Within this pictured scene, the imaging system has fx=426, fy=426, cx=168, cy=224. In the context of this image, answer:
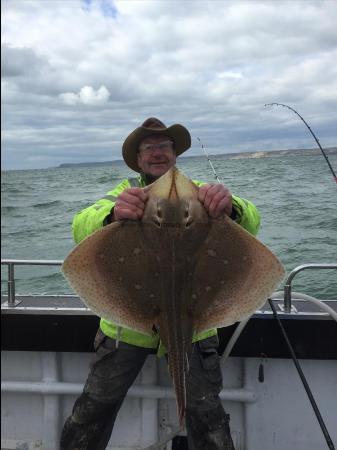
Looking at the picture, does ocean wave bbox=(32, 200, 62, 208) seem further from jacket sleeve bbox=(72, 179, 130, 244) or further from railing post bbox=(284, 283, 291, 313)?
jacket sleeve bbox=(72, 179, 130, 244)

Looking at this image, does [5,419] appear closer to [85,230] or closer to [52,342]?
[52,342]

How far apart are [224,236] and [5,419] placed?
9.20 ft

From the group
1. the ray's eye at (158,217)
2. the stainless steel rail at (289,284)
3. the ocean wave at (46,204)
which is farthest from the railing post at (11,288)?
the ocean wave at (46,204)

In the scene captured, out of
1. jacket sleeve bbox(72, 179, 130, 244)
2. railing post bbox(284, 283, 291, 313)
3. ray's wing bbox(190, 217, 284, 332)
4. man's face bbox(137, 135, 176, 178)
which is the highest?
man's face bbox(137, 135, 176, 178)

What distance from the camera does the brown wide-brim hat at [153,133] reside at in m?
3.12

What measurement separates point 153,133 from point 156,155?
16 centimetres

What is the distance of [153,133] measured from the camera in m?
3.14

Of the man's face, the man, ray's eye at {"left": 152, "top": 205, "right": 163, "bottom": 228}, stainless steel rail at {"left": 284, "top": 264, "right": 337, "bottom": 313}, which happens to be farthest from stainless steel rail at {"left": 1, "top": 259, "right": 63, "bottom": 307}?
stainless steel rail at {"left": 284, "top": 264, "right": 337, "bottom": 313}

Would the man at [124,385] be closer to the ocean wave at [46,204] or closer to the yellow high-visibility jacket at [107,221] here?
the yellow high-visibility jacket at [107,221]

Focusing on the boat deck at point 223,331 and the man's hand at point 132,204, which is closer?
the man's hand at point 132,204

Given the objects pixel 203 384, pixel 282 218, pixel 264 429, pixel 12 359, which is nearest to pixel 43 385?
pixel 12 359

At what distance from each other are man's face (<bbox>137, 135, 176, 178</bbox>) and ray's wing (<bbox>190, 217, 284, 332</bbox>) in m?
1.14

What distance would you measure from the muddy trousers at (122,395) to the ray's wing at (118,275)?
2.40ft

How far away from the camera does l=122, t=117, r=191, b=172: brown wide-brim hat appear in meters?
3.12
